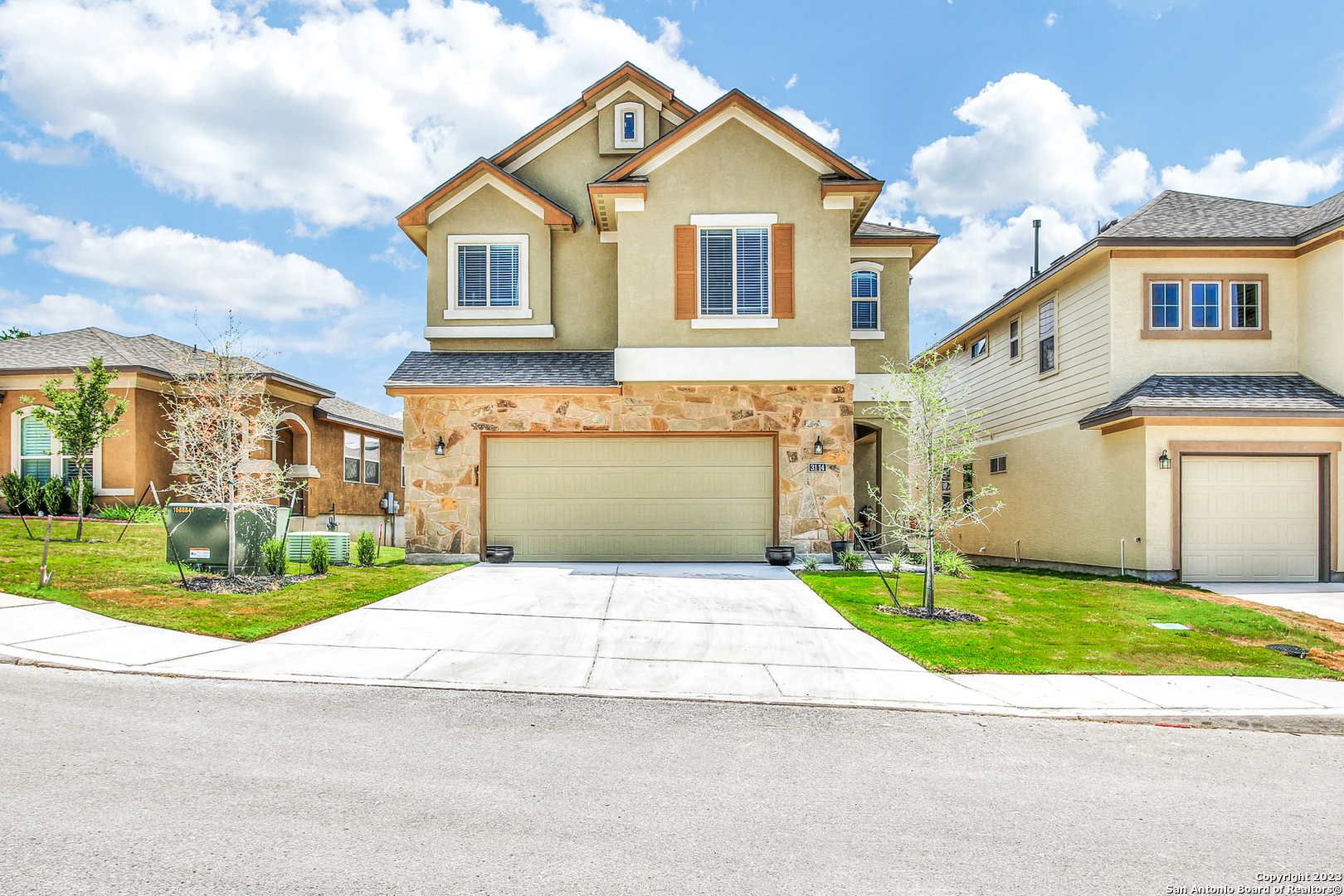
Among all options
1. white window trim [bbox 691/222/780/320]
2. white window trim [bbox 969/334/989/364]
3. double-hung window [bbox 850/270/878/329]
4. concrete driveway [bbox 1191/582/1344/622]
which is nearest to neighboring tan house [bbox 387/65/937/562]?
white window trim [bbox 691/222/780/320]

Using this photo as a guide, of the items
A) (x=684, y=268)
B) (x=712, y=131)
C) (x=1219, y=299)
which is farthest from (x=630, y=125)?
(x=1219, y=299)

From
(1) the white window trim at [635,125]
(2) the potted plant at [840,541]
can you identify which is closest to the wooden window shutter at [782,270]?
(2) the potted plant at [840,541]

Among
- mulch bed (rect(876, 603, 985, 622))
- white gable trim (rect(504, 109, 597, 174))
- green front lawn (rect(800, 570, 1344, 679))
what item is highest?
white gable trim (rect(504, 109, 597, 174))

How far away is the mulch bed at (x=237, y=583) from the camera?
10.2m

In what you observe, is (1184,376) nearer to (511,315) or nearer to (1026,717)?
(1026,717)

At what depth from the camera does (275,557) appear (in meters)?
10.8

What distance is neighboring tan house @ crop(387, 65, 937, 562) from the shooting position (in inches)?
552

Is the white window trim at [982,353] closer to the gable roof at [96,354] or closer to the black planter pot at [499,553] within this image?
the black planter pot at [499,553]

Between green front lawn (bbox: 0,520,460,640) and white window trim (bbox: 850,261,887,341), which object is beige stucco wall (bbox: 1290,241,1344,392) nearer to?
white window trim (bbox: 850,261,887,341)

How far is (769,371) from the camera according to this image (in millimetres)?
14000

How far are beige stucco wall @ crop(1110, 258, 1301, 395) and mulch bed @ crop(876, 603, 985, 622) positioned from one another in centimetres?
704

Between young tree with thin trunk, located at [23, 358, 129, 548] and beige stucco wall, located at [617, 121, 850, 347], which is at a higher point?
beige stucco wall, located at [617, 121, 850, 347]

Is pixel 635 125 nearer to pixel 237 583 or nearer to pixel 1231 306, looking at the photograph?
pixel 237 583

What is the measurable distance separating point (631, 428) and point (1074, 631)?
8.11 m
